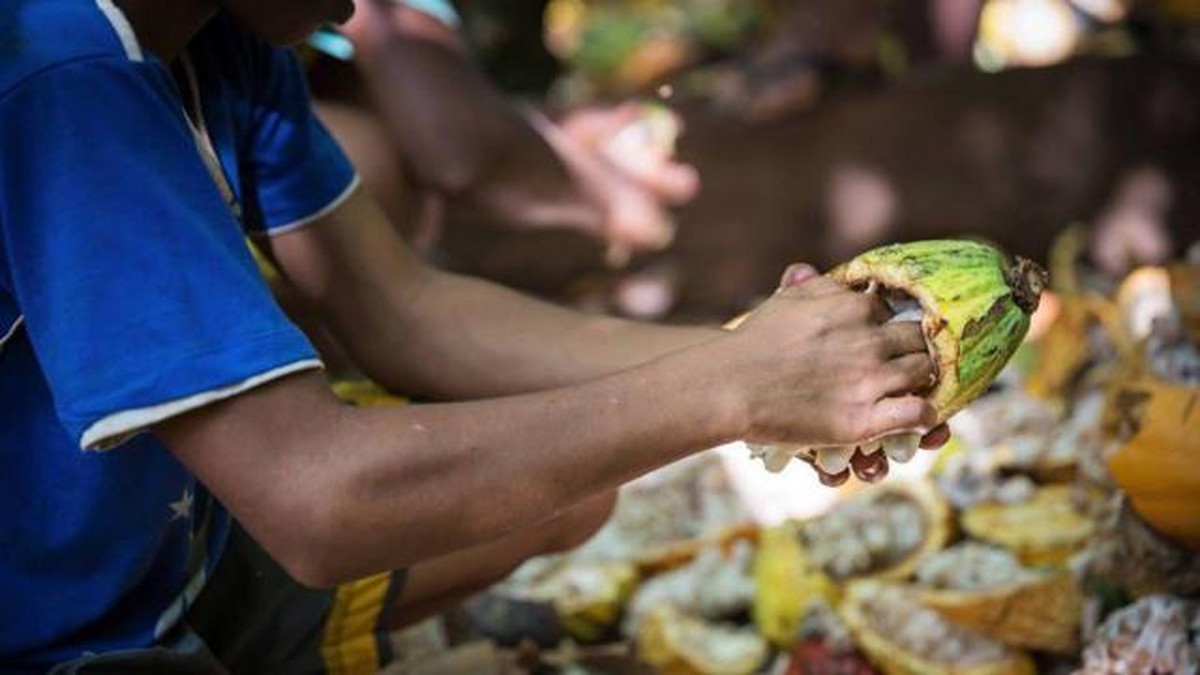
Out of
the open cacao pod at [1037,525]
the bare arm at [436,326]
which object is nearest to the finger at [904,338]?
the bare arm at [436,326]

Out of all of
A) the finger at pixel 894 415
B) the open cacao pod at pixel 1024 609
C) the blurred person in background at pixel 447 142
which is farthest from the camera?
the blurred person in background at pixel 447 142

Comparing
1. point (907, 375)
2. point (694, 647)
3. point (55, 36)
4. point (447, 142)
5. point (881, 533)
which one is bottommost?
point (694, 647)

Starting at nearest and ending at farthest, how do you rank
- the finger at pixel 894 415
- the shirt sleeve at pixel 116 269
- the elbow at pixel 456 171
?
the shirt sleeve at pixel 116 269
the finger at pixel 894 415
the elbow at pixel 456 171

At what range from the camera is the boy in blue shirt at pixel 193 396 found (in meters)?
1.77

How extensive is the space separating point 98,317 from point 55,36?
12.0 inches

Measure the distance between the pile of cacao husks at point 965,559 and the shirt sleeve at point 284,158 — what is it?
30.7 inches

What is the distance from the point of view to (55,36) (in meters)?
1.84

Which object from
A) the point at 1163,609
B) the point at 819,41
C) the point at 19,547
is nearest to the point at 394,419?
the point at 19,547

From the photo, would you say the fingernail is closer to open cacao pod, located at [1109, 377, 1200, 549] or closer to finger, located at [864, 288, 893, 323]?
finger, located at [864, 288, 893, 323]

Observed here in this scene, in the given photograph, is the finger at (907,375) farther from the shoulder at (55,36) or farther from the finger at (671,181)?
the finger at (671,181)

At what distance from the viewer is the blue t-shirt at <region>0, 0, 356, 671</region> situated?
69.2 inches

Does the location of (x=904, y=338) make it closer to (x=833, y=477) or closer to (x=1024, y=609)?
(x=833, y=477)

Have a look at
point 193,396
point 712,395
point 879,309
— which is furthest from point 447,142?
point 193,396

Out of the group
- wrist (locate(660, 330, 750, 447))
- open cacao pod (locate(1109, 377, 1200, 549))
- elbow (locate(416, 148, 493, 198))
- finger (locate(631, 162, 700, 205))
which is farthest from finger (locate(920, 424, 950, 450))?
finger (locate(631, 162, 700, 205))
